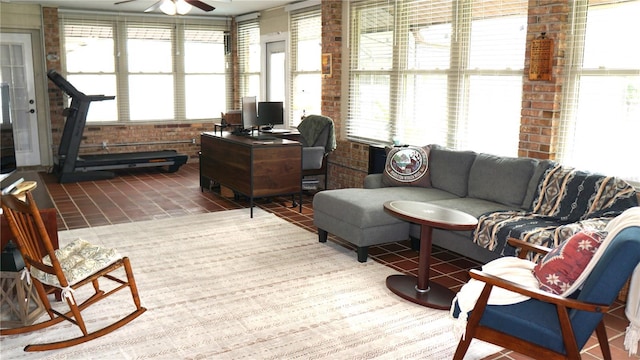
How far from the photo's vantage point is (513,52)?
463 cm

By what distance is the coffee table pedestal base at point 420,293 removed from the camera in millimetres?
3568

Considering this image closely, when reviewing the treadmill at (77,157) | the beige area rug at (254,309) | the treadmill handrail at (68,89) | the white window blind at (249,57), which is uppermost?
the white window blind at (249,57)

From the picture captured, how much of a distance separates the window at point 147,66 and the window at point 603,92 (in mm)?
6772

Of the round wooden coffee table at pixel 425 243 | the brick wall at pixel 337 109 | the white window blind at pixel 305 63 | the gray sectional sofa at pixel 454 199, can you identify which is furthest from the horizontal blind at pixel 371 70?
the round wooden coffee table at pixel 425 243

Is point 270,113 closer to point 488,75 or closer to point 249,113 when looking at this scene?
point 249,113

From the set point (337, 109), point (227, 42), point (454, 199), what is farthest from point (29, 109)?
point (454, 199)

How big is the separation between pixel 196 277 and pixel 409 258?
5.62 feet

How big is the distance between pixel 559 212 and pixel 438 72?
2085 millimetres

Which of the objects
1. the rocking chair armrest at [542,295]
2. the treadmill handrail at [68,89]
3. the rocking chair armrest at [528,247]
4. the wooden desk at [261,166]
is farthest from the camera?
the treadmill handrail at [68,89]

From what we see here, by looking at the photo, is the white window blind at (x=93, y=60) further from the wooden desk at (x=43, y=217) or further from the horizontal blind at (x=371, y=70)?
the wooden desk at (x=43, y=217)

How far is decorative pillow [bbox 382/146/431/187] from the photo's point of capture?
506 cm

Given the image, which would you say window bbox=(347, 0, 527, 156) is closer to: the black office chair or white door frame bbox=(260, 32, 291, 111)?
the black office chair

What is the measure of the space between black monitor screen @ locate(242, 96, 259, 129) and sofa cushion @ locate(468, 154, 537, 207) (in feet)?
9.25

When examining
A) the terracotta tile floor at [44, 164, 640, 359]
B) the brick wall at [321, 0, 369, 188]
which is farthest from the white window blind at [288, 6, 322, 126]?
the terracotta tile floor at [44, 164, 640, 359]
